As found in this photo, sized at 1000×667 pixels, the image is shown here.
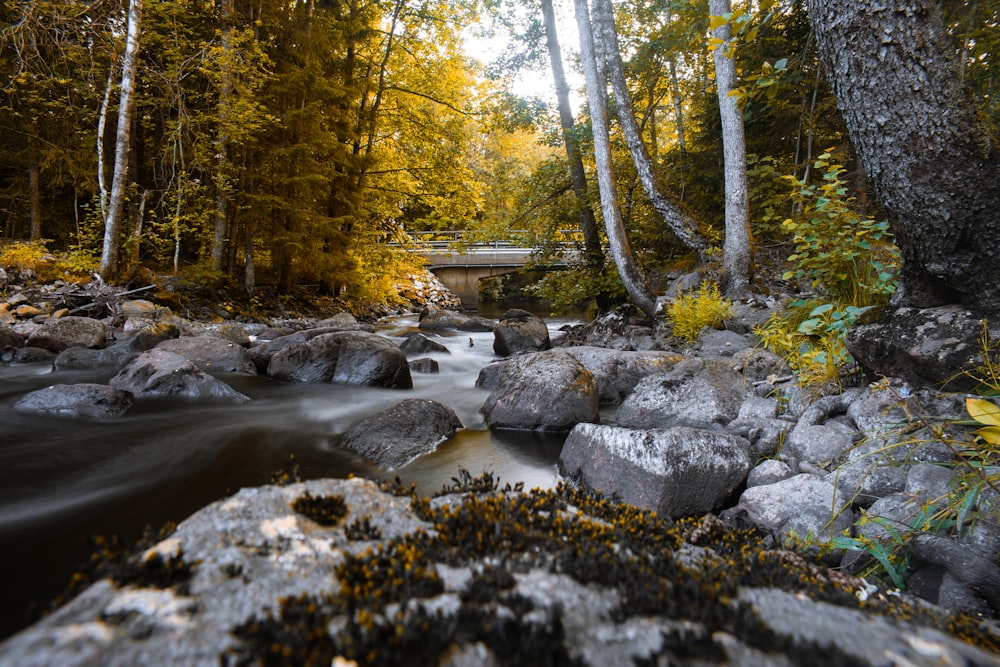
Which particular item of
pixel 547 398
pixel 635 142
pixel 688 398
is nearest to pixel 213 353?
pixel 547 398

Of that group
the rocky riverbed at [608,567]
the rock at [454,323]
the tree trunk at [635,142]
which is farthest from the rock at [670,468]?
the rock at [454,323]

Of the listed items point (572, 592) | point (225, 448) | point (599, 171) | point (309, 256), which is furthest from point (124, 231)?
point (572, 592)

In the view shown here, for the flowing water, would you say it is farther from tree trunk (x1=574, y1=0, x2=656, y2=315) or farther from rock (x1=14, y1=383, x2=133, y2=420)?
tree trunk (x1=574, y1=0, x2=656, y2=315)

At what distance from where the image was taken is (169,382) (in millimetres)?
6719

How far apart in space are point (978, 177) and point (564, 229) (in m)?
10.4

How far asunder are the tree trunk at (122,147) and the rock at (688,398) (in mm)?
12106

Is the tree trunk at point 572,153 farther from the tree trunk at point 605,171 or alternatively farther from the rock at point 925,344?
the rock at point 925,344

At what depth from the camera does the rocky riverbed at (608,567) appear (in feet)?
4.31

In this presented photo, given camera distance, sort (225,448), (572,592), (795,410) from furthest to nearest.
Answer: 1. (225,448)
2. (795,410)
3. (572,592)

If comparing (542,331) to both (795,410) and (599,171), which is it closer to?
(599,171)

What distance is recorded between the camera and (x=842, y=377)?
4773 mm

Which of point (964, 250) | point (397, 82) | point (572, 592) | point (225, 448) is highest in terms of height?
point (397, 82)

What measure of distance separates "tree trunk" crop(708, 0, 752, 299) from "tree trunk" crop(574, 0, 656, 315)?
1.92m

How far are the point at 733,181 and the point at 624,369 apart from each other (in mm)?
4572
